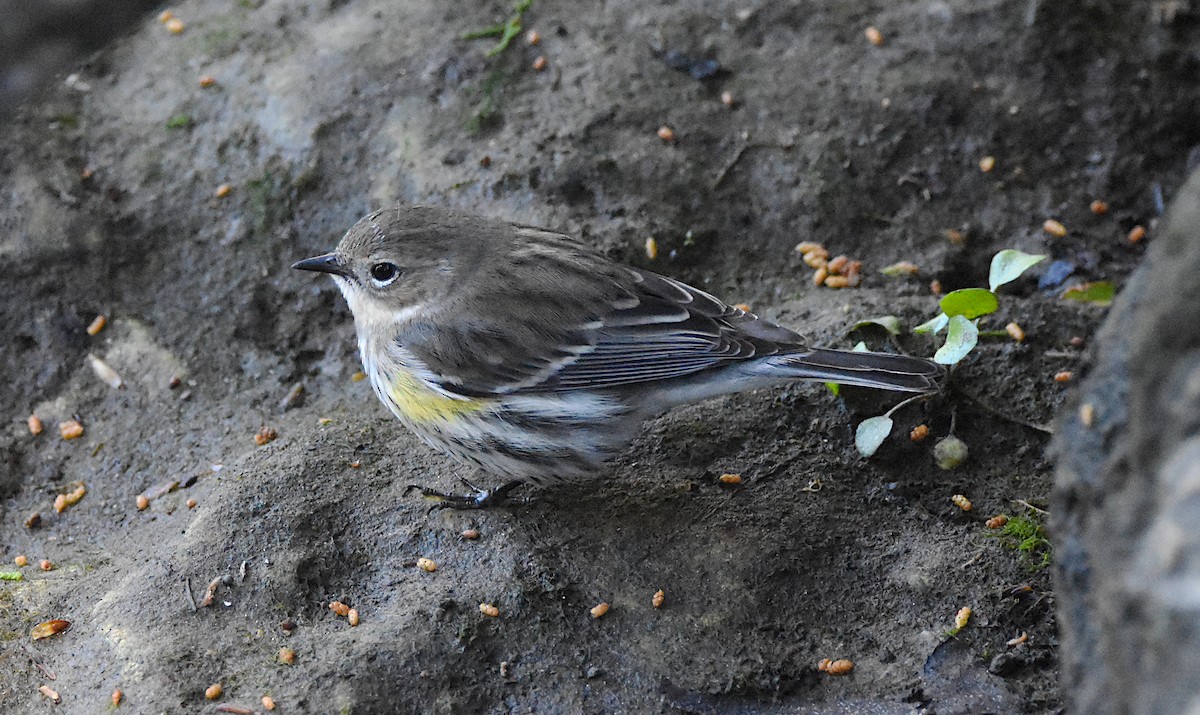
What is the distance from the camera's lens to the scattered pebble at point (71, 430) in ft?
18.2

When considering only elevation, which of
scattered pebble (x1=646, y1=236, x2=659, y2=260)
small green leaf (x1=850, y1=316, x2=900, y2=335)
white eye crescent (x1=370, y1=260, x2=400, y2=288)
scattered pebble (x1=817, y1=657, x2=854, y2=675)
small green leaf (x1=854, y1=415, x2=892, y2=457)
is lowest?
scattered pebble (x1=817, y1=657, x2=854, y2=675)

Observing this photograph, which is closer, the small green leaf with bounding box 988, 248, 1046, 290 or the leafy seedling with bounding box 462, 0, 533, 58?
the small green leaf with bounding box 988, 248, 1046, 290

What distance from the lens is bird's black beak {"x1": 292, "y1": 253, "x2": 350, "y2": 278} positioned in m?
4.96

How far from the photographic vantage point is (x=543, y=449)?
4613 millimetres

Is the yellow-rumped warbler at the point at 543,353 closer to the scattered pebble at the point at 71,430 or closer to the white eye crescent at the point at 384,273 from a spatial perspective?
the white eye crescent at the point at 384,273

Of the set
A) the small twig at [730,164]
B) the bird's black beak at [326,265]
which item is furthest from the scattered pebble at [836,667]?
the small twig at [730,164]

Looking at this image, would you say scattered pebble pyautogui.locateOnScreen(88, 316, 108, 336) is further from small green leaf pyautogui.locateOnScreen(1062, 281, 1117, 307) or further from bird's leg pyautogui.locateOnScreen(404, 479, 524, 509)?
small green leaf pyautogui.locateOnScreen(1062, 281, 1117, 307)

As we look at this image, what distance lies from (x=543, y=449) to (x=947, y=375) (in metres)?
1.76

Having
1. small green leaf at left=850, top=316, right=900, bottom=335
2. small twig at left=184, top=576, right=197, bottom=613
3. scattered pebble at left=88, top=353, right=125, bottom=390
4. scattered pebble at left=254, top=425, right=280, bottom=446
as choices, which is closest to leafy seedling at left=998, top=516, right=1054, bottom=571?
small green leaf at left=850, top=316, right=900, bottom=335

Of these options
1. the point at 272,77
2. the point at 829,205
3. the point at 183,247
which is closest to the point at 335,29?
the point at 272,77

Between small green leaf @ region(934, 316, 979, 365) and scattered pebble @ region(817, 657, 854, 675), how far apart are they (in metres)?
1.32

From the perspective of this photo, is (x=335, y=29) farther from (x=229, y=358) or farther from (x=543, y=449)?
(x=543, y=449)

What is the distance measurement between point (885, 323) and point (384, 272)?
2234mm

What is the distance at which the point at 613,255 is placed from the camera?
5.69 meters
